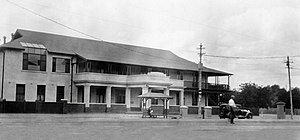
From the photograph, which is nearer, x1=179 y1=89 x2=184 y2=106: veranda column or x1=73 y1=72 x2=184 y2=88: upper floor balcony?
x1=73 y1=72 x2=184 y2=88: upper floor balcony

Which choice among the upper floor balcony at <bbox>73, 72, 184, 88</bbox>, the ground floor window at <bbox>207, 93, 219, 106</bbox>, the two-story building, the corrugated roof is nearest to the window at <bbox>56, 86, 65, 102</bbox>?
the two-story building

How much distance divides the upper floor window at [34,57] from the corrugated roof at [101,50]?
837 millimetres

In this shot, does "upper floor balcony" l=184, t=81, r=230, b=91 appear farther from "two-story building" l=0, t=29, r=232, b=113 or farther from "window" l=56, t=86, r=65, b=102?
"window" l=56, t=86, r=65, b=102

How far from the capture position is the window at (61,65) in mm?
54938

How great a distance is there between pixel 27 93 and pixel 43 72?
3004 millimetres

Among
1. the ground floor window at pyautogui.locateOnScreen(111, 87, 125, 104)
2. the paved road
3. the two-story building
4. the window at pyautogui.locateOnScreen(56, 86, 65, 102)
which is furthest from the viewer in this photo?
the ground floor window at pyautogui.locateOnScreen(111, 87, 125, 104)

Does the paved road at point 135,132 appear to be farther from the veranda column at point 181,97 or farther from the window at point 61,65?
the veranda column at point 181,97

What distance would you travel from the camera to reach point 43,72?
53.7 m

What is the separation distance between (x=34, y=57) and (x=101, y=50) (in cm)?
944

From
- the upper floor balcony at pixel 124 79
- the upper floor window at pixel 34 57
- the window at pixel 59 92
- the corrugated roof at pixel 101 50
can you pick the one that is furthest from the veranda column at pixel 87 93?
the upper floor window at pixel 34 57

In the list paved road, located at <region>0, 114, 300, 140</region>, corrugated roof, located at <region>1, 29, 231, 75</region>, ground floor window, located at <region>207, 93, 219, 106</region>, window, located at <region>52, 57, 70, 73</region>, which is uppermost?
corrugated roof, located at <region>1, 29, 231, 75</region>

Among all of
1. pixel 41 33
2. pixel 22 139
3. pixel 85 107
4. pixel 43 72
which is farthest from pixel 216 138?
pixel 41 33

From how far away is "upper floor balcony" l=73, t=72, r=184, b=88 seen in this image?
179ft

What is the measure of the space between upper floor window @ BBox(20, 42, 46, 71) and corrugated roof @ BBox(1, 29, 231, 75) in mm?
837
